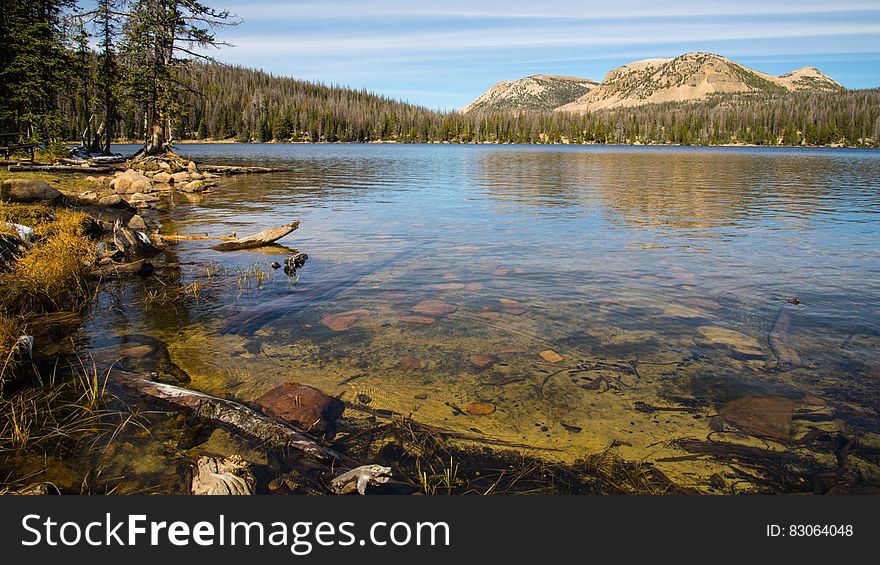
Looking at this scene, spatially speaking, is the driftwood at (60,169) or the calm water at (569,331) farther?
the driftwood at (60,169)

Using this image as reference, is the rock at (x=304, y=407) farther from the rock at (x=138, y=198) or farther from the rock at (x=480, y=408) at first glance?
the rock at (x=138, y=198)

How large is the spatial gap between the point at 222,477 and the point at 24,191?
14990 millimetres

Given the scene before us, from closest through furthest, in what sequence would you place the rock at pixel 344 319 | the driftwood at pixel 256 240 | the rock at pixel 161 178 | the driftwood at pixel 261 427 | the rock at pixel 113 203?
the driftwood at pixel 261 427, the rock at pixel 344 319, the driftwood at pixel 256 240, the rock at pixel 113 203, the rock at pixel 161 178

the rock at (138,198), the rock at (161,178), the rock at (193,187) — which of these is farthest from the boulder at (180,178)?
the rock at (138,198)

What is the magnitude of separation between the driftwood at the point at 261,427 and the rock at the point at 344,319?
10.2 feet

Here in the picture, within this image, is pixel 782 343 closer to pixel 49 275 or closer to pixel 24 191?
pixel 49 275

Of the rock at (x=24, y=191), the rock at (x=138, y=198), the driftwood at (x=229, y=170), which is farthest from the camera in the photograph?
the driftwood at (x=229, y=170)

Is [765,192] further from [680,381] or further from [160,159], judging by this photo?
[160,159]

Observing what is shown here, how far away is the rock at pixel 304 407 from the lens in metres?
5.65

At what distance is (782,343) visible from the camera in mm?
8102

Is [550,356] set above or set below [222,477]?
Result: above

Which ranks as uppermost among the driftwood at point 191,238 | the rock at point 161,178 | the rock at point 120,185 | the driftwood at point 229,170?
the driftwood at point 229,170

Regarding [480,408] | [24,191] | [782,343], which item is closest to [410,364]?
[480,408]

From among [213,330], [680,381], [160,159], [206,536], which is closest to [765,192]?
[680,381]
